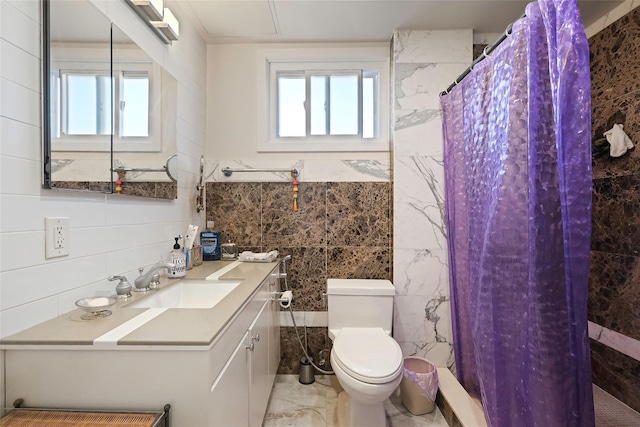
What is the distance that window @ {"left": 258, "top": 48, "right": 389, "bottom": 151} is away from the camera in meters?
2.22

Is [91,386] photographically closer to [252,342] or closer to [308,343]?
[252,342]

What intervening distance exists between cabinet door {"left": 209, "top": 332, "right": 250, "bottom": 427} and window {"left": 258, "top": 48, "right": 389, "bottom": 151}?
4.92ft

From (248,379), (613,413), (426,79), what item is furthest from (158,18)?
(613,413)

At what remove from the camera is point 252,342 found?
1282 mm

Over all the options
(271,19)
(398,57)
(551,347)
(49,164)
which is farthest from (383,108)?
(49,164)

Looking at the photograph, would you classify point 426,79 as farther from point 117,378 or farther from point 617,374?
point 117,378

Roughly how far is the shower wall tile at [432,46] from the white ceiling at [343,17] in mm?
43

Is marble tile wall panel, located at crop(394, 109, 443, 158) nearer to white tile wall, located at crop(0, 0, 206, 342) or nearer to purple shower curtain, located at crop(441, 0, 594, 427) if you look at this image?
purple shower curtain, located at crop(441, 0, 594, 427)

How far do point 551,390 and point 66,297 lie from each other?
1.70 metres

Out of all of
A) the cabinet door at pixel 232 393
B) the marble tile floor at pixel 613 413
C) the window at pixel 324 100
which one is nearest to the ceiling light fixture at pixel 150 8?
the window at pixel 324 100

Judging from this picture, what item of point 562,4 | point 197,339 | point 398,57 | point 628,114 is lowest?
point 197,339

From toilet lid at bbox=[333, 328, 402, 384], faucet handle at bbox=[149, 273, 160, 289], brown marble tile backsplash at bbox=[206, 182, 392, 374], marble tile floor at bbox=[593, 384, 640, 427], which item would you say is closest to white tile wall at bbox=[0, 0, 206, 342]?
faucet handle at bbox=[149, 273, 160, 289]

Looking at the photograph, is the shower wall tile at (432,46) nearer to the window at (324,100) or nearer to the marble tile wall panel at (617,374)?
the window at (324,100)

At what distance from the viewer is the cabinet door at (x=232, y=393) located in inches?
33.5
